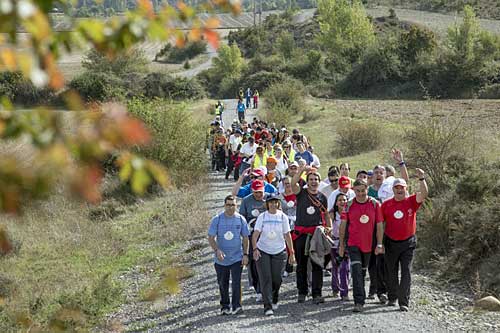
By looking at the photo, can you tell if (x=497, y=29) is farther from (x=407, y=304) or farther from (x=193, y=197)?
(x=407, y=304)

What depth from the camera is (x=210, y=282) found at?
12.2 meters

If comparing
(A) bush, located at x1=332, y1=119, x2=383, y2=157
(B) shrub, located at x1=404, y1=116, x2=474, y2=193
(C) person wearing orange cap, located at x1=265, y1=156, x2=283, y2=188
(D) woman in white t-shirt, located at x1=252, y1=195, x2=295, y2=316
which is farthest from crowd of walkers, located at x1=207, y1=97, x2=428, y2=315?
(A) bush, located at x1=332, y1=119, x2=383, y2=157

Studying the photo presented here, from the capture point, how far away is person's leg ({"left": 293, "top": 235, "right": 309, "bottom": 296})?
392 inches

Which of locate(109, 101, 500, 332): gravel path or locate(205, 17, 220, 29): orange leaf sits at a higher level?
locate(205, 17, 220, 29): orange leaf

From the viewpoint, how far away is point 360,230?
927 cm

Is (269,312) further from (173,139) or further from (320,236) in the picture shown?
(173,139)

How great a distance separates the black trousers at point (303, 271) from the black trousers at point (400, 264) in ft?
3.20

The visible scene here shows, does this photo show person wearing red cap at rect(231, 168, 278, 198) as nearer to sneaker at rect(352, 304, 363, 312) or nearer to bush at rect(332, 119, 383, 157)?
sneaker at rect(352, 304, 363, 312)

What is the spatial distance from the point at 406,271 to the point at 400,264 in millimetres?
156

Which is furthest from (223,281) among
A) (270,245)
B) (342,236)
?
(342,236)

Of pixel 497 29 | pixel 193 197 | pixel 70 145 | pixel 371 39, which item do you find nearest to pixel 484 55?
pixel 371 39

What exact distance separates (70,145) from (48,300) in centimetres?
1167

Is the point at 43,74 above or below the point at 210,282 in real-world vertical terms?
above

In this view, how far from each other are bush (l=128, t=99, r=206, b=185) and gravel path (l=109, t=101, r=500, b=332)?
12.0 m
